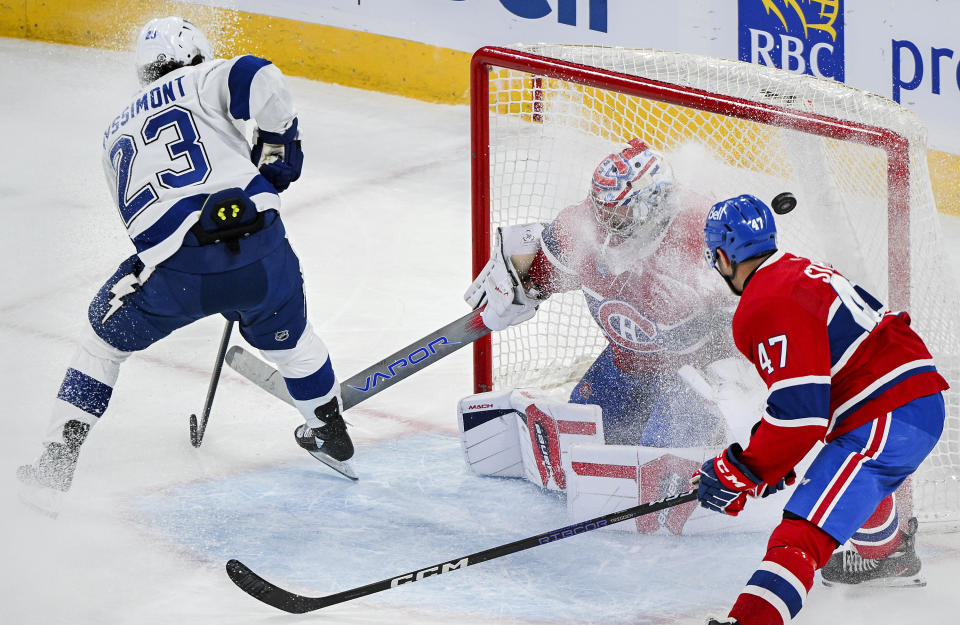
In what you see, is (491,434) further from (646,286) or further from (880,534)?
(880,534)

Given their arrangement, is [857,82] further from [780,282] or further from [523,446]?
[780,282]

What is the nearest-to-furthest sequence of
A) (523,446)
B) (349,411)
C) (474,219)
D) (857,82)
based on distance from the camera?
1. (523,446)
2. (474,219)
3. (349,411)
4. (857,82)

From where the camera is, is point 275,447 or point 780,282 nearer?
point 780,282

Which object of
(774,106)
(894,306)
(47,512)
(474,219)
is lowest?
(47,512)

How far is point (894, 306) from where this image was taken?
108 inches

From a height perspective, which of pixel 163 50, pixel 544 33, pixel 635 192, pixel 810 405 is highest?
pixel 544 33

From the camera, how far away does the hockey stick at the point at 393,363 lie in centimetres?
318

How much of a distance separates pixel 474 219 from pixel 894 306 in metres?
1.14

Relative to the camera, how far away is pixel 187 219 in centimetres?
272

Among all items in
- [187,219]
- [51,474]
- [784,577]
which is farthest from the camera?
[51,474]

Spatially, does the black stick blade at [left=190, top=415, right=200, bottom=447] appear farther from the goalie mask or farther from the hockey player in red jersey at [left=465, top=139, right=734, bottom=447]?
the goalie mask

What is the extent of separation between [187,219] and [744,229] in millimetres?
1214

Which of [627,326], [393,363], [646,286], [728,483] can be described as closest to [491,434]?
[393,363]

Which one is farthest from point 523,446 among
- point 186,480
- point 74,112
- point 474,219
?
point 74,112
